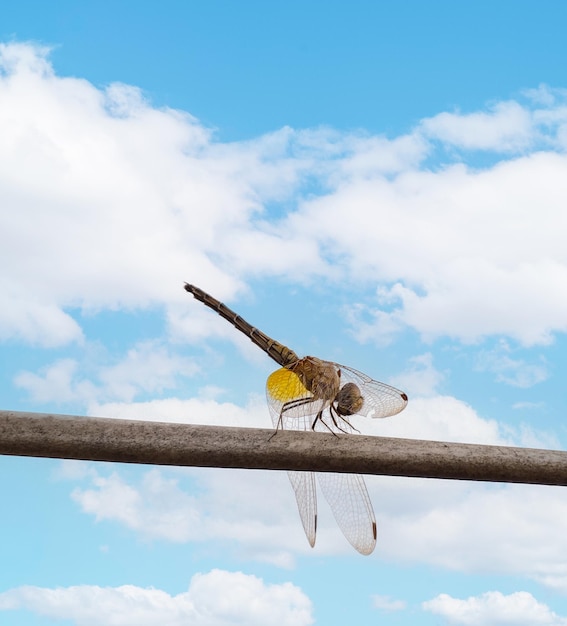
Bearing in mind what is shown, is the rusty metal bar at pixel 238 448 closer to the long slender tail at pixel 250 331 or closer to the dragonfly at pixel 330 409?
the dragonfly at pixel 330 409

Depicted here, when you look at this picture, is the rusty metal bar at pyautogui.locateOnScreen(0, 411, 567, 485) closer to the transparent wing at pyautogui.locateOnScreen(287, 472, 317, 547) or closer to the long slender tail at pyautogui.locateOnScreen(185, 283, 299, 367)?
the transparent wing at pyautogui.locateOnScreen(287, 472, 317, 547)

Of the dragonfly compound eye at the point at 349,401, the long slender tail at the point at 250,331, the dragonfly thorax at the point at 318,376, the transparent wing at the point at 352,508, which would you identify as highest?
the long slender tail at the point at 250,331

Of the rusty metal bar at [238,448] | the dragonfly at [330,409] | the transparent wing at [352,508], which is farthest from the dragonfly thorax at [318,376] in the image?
the rusty metal bar at [238,448]

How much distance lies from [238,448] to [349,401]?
2.48 feet

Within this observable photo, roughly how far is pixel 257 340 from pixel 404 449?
107 centimetres

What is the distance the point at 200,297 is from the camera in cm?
295

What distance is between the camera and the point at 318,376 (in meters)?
2.55

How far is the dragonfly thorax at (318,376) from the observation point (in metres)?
2.52

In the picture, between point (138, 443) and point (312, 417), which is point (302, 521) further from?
point (138, 443)

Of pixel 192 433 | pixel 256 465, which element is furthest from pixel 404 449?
pixel 192 433

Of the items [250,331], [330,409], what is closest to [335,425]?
[330,409]

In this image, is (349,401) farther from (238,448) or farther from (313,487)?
(238,448)

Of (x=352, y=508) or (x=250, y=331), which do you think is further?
(x=250, y=331)

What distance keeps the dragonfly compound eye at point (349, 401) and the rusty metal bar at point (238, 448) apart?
0.60 meters
